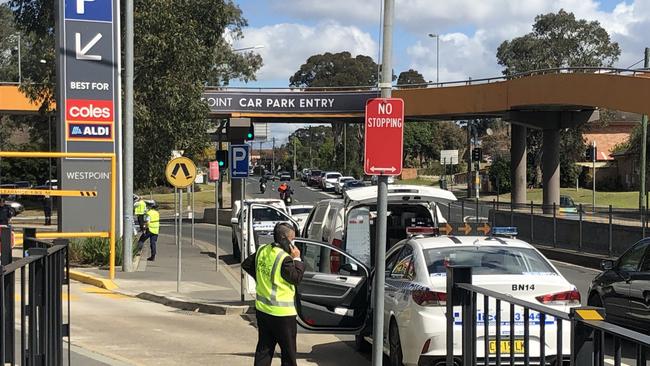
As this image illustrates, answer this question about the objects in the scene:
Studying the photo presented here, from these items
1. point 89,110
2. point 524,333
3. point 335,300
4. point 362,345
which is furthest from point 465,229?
point 524,333

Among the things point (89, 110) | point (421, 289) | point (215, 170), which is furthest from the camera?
point (215, 170)

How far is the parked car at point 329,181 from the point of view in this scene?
7500 cm

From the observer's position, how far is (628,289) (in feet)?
35.0

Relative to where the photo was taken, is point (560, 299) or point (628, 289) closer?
point (560, 299)

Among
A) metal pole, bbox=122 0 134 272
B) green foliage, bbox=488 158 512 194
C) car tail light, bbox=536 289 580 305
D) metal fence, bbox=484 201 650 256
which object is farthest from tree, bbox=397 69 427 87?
car tail light, bbox=536 289 580 305

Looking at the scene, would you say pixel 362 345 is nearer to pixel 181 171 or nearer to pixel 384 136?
pixel 384 136

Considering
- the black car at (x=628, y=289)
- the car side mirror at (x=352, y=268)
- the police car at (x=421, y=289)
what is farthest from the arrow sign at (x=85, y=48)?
the black car at (x=628, y=289)

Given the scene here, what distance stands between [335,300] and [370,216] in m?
4.65

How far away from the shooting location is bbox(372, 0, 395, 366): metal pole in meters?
7.34

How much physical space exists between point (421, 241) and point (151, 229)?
1452 cm

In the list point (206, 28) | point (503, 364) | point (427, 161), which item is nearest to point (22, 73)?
point (206, 28)

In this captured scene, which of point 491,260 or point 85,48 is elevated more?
point 85,48

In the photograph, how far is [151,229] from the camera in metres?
22.5

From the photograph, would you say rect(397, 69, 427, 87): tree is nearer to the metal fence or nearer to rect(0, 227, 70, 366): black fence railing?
→ the metal fence
